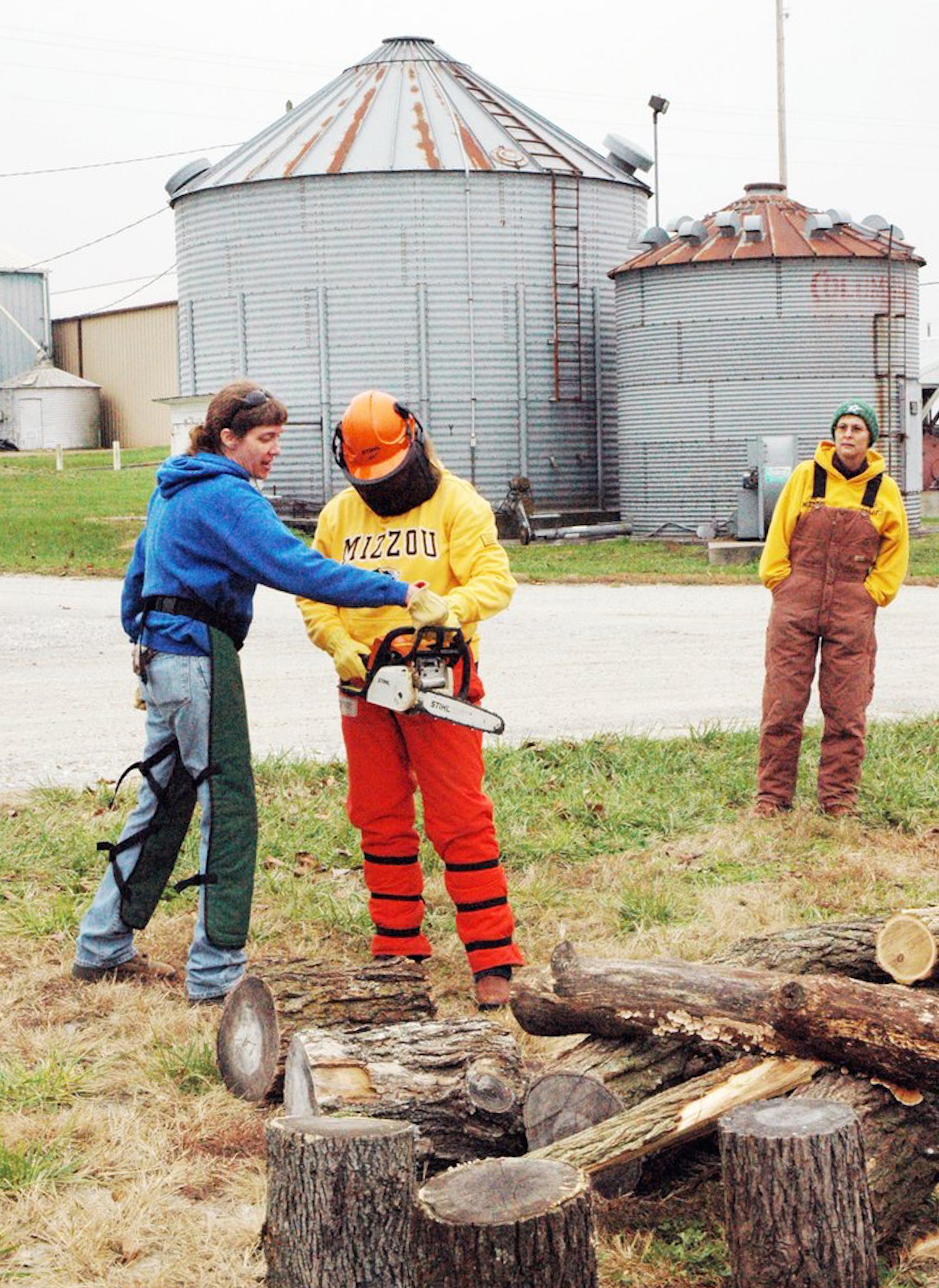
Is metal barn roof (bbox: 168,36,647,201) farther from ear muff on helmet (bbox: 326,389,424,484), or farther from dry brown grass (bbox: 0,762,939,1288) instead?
ear muff on helmet (bbox: 326,389,424,484)

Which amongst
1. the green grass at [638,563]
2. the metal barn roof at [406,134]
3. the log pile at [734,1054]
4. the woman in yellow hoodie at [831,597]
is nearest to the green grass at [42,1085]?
the log pile at [734,1054]

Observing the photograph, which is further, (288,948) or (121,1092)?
(288,948)

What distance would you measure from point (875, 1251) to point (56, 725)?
745 centimetres

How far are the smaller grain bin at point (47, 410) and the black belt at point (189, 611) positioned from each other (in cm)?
5114

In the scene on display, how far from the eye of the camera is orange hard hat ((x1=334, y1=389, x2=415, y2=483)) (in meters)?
5.32

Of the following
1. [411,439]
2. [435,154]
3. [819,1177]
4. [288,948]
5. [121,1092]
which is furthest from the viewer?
[435,154]

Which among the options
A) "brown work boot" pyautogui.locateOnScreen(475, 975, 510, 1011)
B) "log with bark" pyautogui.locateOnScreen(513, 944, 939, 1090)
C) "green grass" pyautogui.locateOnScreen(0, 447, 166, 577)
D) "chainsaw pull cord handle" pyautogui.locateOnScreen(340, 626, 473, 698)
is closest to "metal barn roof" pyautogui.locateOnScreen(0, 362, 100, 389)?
"green grass" pyautogui.locateOnScreen(0, 447, 166, 577)

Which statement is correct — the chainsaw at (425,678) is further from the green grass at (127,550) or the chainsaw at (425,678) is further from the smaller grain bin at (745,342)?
the smaller grain bin at (745,342)

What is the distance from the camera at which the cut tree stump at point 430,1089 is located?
3984mm

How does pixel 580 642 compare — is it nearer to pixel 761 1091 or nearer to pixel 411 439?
pixel 411 439

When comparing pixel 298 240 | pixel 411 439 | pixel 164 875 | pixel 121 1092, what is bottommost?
pixel 121 1092

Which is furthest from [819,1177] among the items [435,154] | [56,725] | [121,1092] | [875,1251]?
[435,154]

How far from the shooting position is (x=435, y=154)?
27250 mm

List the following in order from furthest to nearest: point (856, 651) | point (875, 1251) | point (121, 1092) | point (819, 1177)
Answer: point (856, 651) → point (121, 1092) → point (875, 1251) → point (819, 1177)
